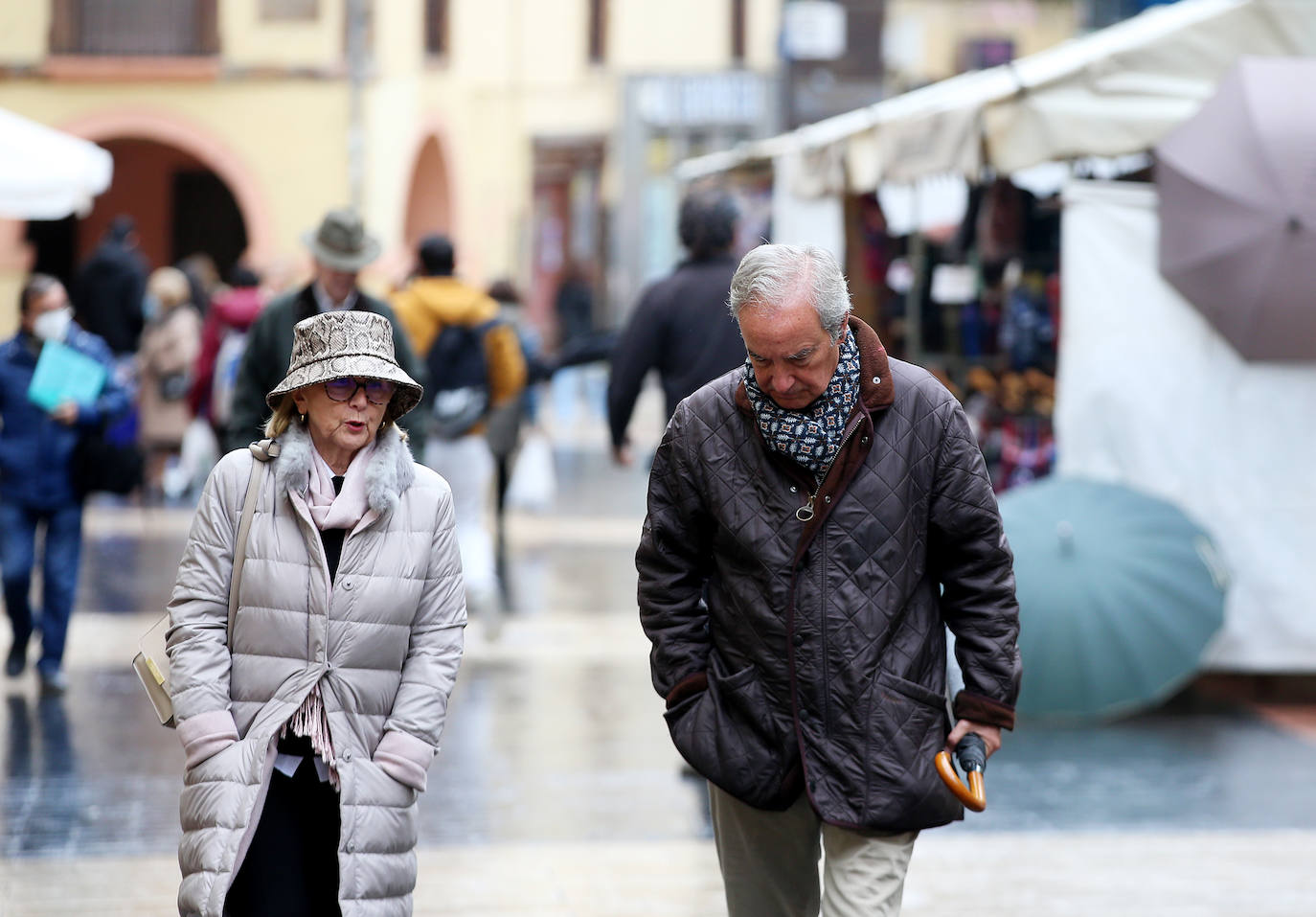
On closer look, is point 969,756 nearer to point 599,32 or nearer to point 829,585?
point 829,585

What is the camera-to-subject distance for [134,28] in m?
21.2

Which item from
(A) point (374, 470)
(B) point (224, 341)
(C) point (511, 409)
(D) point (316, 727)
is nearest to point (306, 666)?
(D) point (316, 727)

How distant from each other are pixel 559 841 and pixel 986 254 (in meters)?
6.54

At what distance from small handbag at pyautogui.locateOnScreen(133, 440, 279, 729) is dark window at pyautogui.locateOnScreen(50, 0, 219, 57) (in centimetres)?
1834

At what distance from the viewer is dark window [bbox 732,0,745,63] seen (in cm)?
3419

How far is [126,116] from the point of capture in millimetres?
21406

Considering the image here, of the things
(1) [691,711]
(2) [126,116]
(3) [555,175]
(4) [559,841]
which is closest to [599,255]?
(3) [555,175]

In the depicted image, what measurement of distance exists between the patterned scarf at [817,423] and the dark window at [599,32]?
3244 centimetres

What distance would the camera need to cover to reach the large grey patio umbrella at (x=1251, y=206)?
8.09 meters

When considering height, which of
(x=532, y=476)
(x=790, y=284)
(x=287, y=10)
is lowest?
(x=532, y=476)

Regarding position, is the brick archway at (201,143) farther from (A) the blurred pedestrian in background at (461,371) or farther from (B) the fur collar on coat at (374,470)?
(B) the fur collar on coat at (374,470)

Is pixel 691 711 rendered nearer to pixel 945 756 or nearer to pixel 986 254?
pixel 945 756

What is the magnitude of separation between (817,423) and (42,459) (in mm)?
5505

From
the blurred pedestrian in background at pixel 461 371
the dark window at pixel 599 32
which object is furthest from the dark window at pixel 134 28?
the dark window at pixel 599 32
